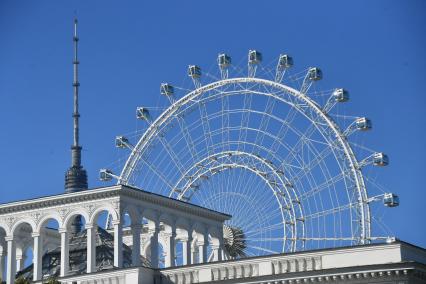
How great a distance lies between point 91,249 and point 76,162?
32.8 m

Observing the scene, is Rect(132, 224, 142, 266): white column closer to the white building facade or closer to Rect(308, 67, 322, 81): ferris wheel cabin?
the white building facade

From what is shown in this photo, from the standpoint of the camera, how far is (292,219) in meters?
111

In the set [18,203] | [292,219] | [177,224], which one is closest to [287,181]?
[292,219]

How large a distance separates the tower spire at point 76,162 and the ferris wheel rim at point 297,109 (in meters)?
9.48

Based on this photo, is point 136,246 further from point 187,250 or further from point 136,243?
point 187,250

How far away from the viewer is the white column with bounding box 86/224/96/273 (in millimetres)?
99312

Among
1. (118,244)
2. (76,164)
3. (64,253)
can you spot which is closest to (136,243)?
(118,244)

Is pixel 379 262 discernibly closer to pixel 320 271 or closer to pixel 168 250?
pixel 320 271

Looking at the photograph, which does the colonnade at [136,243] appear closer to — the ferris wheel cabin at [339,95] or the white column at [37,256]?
the white column at [37,256]

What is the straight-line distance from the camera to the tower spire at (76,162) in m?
126

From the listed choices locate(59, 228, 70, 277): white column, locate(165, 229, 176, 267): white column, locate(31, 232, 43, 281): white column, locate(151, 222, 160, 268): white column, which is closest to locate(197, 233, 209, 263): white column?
locate(165, 229, 176, 267): white column

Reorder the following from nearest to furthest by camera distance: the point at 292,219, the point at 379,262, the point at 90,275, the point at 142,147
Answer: the point at 379,262, the point at 90,275, the point at 292,219, the point at 142,147

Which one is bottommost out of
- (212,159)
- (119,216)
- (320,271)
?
(320,271)

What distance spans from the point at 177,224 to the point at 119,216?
731 cm
